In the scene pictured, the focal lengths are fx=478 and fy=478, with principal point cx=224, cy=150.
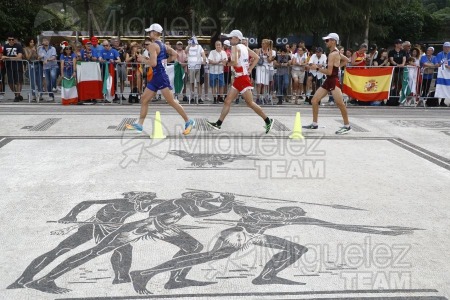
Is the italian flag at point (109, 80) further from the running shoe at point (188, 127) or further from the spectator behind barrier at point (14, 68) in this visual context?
the running shoe at point (188, 127)

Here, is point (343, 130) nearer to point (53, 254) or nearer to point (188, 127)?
point (188, 127)

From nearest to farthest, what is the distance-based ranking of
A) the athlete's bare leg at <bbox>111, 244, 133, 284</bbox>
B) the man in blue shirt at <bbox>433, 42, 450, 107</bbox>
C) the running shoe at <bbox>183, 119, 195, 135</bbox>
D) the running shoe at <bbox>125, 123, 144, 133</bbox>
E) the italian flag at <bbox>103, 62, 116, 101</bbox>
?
the athlete's bare leg at <bbox>111, 244, 133, 284</bbox> → the running shoe at <bbox>183, 119, 195, 135</bbox> → the running shoe at <bbox>125, 123, 144, 133</bbox> → the italian flag at <bbox>103, 62, 116, 101</bbox> → the man in blue shirt at <bbox>433, 42, 450, 107</bbox>

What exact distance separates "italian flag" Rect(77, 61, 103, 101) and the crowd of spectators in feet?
1.09

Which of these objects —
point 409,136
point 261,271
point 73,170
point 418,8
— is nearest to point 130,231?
point 261,271

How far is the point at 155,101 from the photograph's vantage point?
45.1 feet

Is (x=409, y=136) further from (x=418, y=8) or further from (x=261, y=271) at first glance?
(x=418, y=8)

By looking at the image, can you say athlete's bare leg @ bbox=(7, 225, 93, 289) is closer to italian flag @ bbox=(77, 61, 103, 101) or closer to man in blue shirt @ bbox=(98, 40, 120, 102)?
italian flag @ bbox=(77, 61, 103, 101)

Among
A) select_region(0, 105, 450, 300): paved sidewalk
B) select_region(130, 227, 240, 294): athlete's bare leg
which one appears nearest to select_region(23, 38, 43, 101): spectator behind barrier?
select_region(0, 105, 450, 300): paved sidewalk

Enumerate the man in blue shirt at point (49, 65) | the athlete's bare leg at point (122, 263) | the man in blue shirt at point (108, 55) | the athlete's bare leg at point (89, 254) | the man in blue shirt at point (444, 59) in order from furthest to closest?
the man in blue shirt at point (49, 65) < the man in blue shirt at point (108, 55) < the man in blue shirt at point (444, 59) < the athlete's bare leg at point (122, 263) < the athlete's bare leg at point (89, 254)

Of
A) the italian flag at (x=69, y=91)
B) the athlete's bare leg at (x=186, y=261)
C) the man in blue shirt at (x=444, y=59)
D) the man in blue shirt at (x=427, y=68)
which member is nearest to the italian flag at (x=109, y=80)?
the italian flag at (x=69, y=91)

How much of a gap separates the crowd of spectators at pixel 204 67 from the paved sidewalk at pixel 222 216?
504 cm

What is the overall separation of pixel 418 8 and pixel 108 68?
105ft

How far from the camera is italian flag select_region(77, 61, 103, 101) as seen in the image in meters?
12.9

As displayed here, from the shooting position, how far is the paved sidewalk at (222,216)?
135 inches
